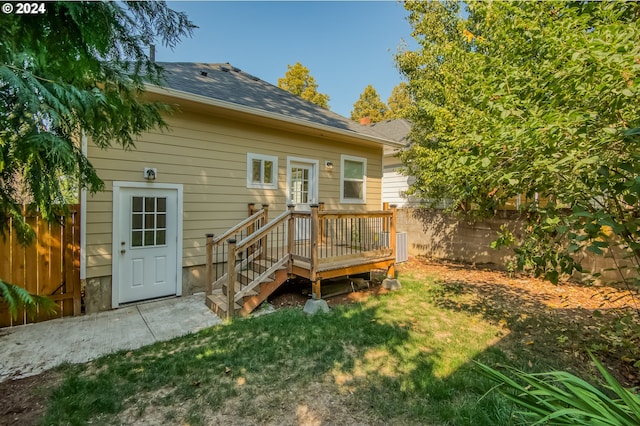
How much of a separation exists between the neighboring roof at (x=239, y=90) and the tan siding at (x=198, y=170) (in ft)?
1.63

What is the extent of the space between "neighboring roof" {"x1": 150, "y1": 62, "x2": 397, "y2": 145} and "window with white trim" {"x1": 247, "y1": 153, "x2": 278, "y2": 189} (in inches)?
40.4

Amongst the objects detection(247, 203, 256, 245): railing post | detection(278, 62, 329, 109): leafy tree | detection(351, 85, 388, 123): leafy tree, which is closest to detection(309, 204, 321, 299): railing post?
detection(247, 203, 256, 245): railing post

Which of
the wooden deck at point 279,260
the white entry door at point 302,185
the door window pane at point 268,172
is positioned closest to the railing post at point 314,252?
the wooden deck at point 279,260

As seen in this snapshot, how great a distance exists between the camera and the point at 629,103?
7.81ft

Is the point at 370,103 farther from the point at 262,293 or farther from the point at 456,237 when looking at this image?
the point at 262,293

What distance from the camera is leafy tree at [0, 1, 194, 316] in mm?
1599

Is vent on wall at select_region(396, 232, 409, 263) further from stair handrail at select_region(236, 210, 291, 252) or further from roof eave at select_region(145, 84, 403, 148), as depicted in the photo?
stair handrail at select_region(236, 210, 291, 252)

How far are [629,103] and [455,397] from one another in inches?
109

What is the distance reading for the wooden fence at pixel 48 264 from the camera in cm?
440

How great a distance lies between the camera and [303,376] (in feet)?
9.98

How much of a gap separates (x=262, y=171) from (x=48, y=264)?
3.99 m

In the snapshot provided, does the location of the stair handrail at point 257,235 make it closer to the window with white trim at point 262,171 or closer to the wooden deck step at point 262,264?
the wooden deck step at point 262,264

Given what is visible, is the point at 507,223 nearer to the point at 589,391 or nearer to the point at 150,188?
the point at 589,391

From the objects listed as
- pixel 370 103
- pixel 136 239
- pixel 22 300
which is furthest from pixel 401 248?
pixel 370 103
